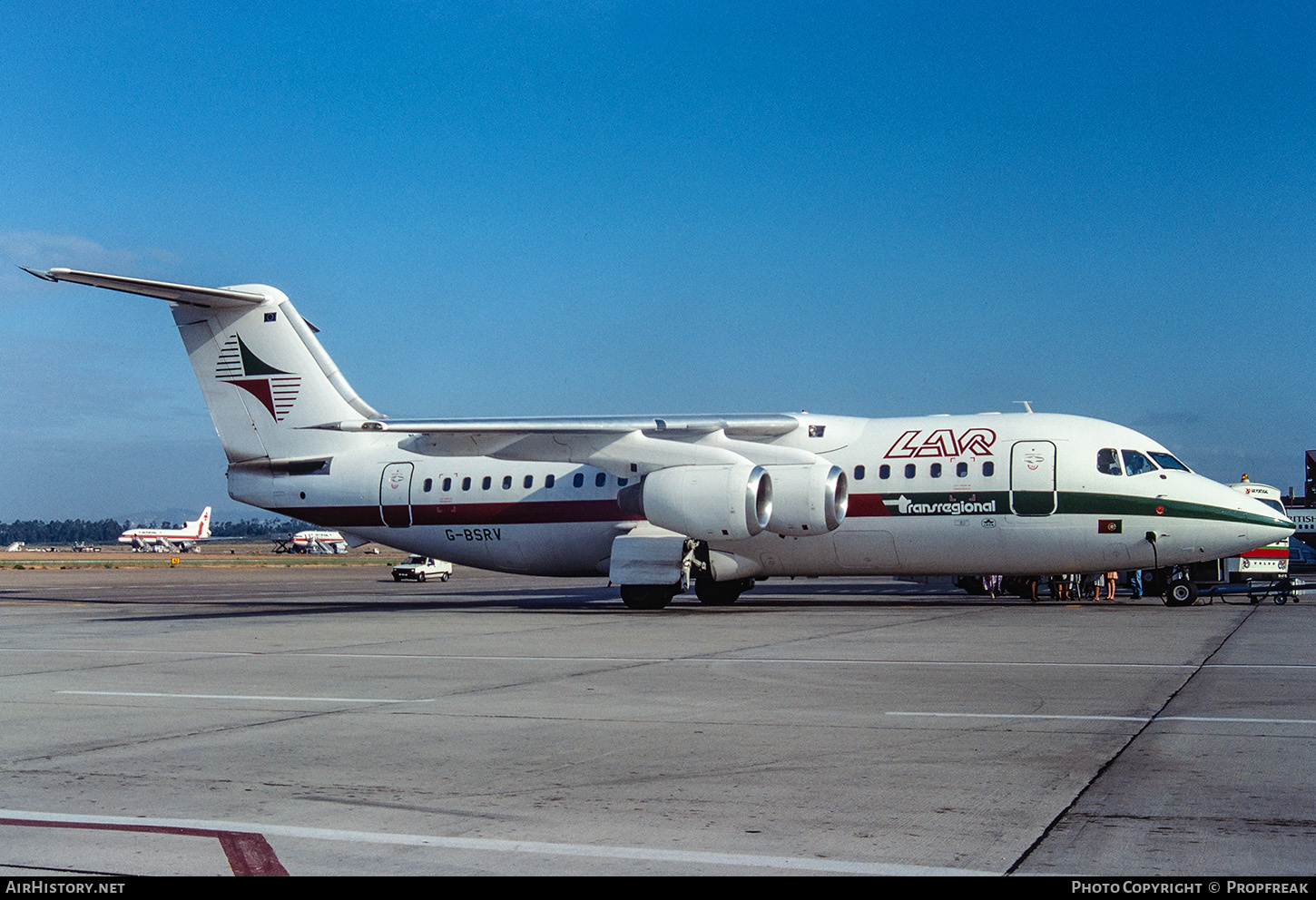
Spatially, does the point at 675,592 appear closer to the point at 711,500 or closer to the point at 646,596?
the point at 646,596

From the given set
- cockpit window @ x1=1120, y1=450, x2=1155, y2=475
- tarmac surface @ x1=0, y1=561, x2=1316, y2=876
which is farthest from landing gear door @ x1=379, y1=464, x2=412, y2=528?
cockpit window @ x1=1120, y1=450, x2=1155, y2=475

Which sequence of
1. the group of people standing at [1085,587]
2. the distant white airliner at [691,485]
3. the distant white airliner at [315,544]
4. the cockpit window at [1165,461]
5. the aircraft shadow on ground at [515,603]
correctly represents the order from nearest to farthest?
1. the distant white airliner at [691,485]
2. the cockpit window at [1165,461]
3. the aircraft shadow on ground at [515,603]
4. the group of people standing at [1085,587]
5. the distant white airliner at [315,544]

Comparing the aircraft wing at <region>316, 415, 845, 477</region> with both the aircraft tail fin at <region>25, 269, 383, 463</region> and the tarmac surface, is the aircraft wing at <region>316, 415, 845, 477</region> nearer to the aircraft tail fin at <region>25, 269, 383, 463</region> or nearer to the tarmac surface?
the aircraft tail fin at <region>25, 269, 383, 463</region>

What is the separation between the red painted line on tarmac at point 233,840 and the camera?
5008 millimetres

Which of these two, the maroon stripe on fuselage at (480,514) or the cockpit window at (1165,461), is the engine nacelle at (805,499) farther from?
the cockpit window at (1165,461)

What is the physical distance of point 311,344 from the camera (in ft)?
85.7

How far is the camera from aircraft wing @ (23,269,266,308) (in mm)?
21344

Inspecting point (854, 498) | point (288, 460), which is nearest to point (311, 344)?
point (288, 460)

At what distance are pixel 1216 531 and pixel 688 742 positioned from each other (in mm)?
16188

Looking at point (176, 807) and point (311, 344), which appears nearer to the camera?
point (176, 807)

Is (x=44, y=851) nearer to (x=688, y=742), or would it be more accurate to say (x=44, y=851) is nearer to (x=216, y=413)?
(x=688, y=742)

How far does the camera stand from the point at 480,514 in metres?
25.1

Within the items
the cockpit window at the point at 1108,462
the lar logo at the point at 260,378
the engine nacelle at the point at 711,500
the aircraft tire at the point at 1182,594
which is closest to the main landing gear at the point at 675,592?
the engine nacelle at the point at 711,500

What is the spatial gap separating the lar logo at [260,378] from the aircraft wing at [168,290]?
36.0 inches
